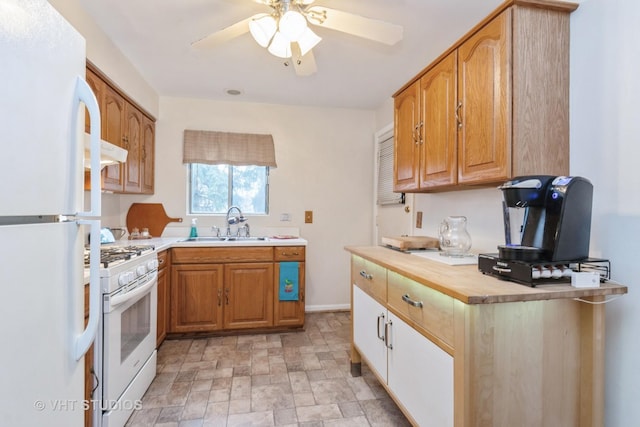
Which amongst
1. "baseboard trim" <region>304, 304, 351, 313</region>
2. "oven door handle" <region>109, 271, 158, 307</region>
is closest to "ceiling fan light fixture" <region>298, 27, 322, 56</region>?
"oven door handle" <region>109, 271, 158, 307</region>

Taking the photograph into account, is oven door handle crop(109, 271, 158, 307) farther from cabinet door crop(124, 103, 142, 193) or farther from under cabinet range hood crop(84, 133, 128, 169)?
cabinet door crop(124, 103, 142, 193)

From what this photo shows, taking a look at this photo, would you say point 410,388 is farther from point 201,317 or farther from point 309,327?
point 201,317

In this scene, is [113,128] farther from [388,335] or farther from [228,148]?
[388,335]

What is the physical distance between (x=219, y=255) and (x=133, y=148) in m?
1.23

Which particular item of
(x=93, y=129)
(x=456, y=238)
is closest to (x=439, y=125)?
(x=456, y=238)

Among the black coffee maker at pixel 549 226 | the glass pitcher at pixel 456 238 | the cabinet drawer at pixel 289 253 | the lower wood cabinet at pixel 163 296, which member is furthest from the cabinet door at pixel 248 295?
the black coffee maker at pixel 549 226

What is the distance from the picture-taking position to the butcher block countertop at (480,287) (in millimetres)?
1040

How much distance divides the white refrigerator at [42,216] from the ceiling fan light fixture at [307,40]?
3.46 feet

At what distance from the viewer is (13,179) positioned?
65 cm

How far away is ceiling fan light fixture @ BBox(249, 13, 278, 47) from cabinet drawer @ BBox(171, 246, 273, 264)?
1.83m

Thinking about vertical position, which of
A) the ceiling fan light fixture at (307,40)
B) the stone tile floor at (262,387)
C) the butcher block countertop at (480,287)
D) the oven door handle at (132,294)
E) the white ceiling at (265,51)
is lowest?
the stone tile floor at (262,387)

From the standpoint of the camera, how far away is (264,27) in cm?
165

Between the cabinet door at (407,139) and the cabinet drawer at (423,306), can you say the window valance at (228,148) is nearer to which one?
the cabinet door at (407,139)

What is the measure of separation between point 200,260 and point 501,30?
2716 millimetres
